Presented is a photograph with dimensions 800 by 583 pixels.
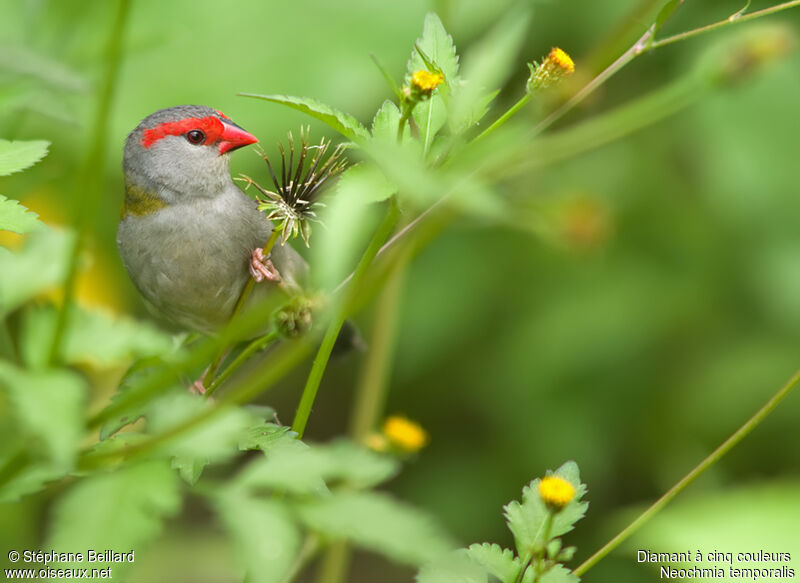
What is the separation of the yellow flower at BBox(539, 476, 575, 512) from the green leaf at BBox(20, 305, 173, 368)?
0.49 meters

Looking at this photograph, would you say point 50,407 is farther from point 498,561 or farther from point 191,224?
point 191,224

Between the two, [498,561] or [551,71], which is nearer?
[551,71]

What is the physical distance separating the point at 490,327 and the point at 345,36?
1.29m

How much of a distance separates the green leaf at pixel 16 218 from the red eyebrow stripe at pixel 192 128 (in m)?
0.97

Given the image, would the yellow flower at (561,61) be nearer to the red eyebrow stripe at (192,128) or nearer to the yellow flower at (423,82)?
the yellow flower at (423,82)


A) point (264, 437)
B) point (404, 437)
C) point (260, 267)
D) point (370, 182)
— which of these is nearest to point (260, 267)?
point (260, 267)

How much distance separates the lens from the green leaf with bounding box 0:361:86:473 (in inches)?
31.6

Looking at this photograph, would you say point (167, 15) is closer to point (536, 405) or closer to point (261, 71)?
point (261, 71)

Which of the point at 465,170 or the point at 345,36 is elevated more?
the point at 345,36

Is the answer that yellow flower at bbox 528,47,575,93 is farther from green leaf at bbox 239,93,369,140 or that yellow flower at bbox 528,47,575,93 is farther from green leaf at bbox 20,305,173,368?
green leaf at bbox 20,305,173,368

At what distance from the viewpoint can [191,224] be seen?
2.10 metres

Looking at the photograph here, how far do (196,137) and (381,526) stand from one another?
150 cm

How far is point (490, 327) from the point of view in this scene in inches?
152

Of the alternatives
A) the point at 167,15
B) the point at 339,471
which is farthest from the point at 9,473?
the point at 167,15
